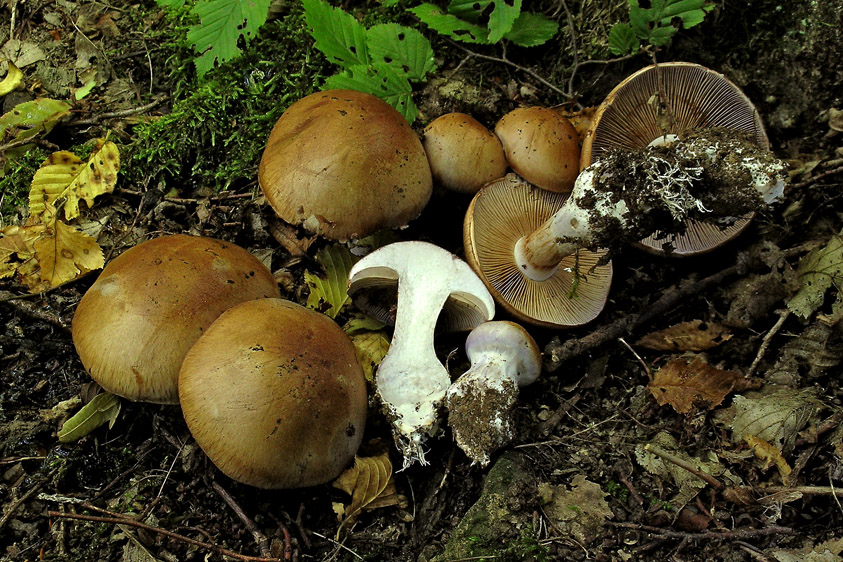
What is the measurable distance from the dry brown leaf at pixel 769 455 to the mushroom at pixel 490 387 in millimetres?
952

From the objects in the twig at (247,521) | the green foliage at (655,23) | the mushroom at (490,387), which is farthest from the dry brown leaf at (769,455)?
the green foliage at (655,23)

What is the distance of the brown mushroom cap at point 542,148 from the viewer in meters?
3.05

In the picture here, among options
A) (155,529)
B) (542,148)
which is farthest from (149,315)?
(542,148)

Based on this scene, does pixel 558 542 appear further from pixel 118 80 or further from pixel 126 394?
pixel 118 80

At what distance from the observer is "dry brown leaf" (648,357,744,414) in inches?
105

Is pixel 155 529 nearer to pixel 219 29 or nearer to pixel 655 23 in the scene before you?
pixel 219 29

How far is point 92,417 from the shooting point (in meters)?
2.54

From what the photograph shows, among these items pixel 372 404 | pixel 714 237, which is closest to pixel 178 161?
pixel 372 404

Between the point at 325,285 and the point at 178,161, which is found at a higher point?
the point at 178,161

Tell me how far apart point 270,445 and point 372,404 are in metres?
0.62

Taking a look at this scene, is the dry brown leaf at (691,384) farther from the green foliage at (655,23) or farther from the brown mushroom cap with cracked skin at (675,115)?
the green foliage at (655,23)

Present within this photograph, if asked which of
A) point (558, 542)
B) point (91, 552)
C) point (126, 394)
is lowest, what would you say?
point (91, 552)

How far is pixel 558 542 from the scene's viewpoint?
7.43 feet

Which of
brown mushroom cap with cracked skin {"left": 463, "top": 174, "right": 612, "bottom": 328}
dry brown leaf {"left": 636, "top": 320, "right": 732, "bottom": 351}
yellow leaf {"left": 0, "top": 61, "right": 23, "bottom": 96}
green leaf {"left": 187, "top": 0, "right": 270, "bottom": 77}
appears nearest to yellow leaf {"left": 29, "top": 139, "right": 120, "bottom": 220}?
yellow leaf {"left": 0, "top": 61, "right": 23, "bottom": 96}
